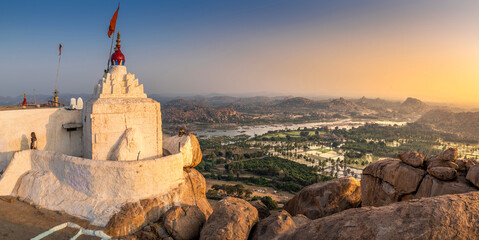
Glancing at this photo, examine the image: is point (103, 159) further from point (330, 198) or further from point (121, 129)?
point (330, 198)

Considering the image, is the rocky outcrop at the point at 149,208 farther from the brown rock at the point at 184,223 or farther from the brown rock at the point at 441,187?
the brown rock at the point at 441,187

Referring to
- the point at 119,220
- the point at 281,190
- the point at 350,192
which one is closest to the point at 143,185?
the point at 119,220

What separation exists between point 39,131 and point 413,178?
1926 cm

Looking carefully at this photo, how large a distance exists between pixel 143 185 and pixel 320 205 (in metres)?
9.47

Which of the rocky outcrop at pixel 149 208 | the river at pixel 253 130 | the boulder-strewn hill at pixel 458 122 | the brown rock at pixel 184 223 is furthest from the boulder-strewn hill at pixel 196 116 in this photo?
the brown rock at pixel 184 223

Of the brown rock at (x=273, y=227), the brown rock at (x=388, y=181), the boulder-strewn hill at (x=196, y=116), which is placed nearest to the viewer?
Answer: the brown rock at (x=273, y=227)

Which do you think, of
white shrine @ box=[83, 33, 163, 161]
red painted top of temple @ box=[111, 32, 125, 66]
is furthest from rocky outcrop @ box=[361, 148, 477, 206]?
red painted top of temple @ box=[111, 32, 125, 66]

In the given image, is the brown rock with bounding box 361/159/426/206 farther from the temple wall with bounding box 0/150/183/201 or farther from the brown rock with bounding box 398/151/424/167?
the temple wall with bounding box 0/150/183/201

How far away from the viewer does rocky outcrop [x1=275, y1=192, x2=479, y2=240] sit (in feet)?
18.0

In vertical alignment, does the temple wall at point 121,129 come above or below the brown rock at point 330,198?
above

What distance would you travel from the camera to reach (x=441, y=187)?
9.62 metres

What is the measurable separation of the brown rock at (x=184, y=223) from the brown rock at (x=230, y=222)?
1020mm

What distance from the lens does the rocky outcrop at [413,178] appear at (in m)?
9.67

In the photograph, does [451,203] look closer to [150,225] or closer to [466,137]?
[150,225]
